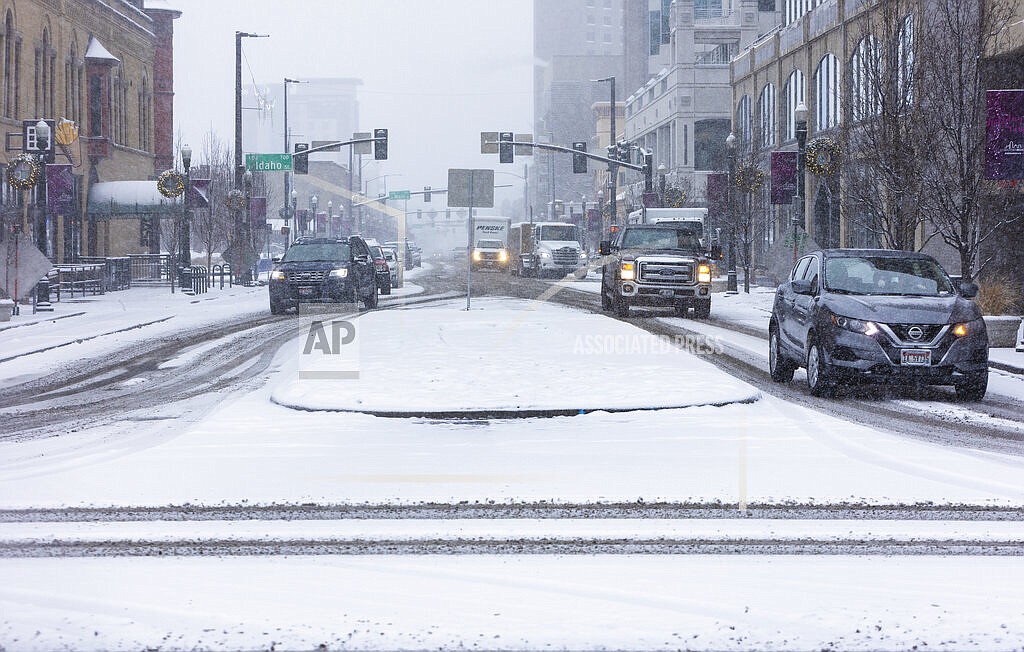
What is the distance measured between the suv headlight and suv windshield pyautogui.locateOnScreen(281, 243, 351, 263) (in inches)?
750

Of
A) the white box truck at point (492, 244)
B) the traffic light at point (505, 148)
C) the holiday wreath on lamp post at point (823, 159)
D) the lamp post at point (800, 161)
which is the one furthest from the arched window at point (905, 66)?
the white box truck at point (492, 244)

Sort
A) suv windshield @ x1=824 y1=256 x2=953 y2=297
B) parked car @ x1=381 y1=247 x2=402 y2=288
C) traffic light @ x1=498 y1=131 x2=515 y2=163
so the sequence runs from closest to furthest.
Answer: suv windshield @ x1=824 y1=256 x2=953 y2=297 < parked car @ x1=381 y1=247 x2=402 y2=288 < traffic light @ x1=498 y1=131 x2=515 y2=163

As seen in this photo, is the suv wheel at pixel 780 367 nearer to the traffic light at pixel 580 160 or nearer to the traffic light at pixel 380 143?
the traffic light at pixel 380 143

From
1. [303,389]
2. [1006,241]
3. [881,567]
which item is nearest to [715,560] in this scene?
[881,567]

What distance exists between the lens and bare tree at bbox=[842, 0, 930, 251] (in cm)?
2422

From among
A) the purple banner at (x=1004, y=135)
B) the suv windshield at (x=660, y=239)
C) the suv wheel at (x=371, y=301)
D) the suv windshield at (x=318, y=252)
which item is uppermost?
the purple banner at (x=1004, y=135)

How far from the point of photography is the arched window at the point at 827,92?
175 feet

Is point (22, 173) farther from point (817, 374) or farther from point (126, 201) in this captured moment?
point (817, 374)

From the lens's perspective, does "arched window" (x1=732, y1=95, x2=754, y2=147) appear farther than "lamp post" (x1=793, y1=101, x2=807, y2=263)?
Yes

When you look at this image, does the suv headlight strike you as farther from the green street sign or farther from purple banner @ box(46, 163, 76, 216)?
the green street sign

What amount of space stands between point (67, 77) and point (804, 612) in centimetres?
5243

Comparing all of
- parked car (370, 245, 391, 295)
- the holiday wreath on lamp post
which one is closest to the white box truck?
parked car (370, 245, 391, 295)

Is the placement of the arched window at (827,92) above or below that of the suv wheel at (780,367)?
above

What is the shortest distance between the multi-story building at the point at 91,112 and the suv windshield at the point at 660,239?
16.4m
